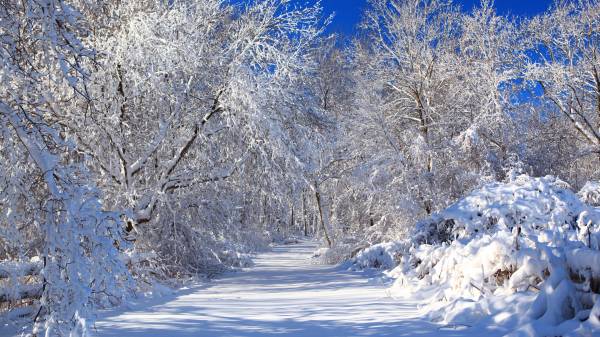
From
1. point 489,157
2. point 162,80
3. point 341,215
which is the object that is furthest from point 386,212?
point 162,80

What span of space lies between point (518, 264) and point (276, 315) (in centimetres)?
285

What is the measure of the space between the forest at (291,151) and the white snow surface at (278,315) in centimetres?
49

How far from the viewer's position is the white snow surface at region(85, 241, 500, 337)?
5105 mm

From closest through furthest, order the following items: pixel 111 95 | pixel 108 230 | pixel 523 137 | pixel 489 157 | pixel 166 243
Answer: pixel 108 230, pixel 111 95, pixel 166 243, pixel 489 157, pixel 523 137

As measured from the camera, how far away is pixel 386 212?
46.0ft

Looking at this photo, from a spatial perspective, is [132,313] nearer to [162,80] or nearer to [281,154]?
[281,154]

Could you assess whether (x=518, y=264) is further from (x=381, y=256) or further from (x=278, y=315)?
(x=381, y=256)

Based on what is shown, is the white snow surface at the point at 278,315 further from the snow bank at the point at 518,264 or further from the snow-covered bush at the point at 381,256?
the snow-covered bush at the point at 381,256

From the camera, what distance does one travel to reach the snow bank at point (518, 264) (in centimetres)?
457

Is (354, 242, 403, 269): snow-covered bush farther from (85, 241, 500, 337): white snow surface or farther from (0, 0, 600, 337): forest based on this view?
(85, 241, 500, 337): white snow surface

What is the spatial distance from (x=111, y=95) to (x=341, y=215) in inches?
411

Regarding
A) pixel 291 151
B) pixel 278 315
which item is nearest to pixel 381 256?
pixel 291 151

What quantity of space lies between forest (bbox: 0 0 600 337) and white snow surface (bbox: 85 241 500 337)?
0.49 metres

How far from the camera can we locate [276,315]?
6.06 meters
